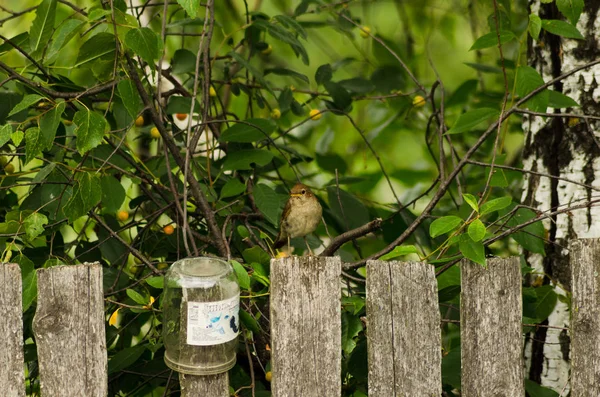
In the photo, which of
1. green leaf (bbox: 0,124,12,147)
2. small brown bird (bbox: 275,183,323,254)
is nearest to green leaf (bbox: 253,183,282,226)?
small brown bird (bbox: 275,183,323,254)

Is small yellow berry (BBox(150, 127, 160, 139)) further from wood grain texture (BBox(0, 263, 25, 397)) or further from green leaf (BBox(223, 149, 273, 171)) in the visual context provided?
wood grain texture (BBox(0, 263, 25, 397))

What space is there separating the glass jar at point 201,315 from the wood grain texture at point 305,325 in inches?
5.0

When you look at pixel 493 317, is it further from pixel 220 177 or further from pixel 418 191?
pixel 418 191

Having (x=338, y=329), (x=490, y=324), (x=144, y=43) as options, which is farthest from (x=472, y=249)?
(x=144, y=43)

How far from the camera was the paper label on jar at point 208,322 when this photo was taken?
1944 millimetres

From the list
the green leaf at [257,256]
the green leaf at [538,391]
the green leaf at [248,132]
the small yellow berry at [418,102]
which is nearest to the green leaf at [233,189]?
the green leaf at [248,132]

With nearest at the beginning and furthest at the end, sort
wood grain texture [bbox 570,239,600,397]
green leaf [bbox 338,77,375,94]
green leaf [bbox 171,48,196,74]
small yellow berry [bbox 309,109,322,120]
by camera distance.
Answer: wood grain texture [bbox 570,239,600,397]
green leaf [bbox 171,48,196,74]
small yellow berry [bbox 309,109,322,120]
green leaf [bbox 338,77,375,94]

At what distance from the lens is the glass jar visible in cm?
195

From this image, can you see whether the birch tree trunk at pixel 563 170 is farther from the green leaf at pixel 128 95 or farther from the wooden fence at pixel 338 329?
the green leaf at pixel 128 95

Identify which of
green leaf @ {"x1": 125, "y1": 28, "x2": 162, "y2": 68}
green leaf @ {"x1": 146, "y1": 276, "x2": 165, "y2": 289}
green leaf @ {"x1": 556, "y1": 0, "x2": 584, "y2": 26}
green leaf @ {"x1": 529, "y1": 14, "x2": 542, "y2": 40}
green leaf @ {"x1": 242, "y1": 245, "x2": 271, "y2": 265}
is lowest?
green leaf @ {"x1": 146, "y1": 276, "x2": 165, "y2": 289}

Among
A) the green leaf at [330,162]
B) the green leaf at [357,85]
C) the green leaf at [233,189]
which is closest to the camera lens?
the green leaf at [233,189]

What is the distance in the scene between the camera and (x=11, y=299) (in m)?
2.00

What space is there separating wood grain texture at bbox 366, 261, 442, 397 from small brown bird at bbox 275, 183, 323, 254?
3.46ft

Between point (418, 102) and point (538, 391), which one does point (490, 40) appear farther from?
point (418, 102)
